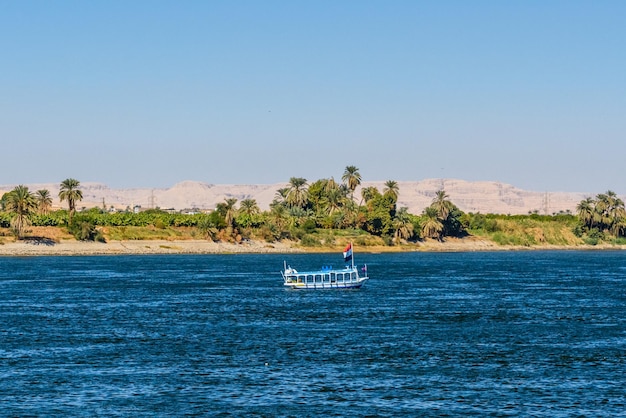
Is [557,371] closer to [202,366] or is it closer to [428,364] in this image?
[428,364]

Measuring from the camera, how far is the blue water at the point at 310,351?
4984 centimetres

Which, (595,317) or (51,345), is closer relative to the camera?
(51,345)

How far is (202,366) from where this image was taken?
198 feet

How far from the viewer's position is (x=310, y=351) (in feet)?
217

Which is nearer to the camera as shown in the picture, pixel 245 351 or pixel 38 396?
pixel 38 396

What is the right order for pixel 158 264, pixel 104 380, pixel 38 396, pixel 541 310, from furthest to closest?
pixel 158 264
pixel 541 310
pixel 104 380
pixel 38 396

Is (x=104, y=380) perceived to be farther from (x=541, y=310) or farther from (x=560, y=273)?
(x=560, y=273)

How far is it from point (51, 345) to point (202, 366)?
47.3 ft

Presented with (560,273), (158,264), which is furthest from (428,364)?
(158,264)

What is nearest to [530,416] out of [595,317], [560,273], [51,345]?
[51,345]

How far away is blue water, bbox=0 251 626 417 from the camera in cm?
4984

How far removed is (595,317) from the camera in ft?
292

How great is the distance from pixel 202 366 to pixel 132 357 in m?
6.01

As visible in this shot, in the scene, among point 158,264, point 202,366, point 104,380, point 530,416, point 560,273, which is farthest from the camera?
point 158,264
